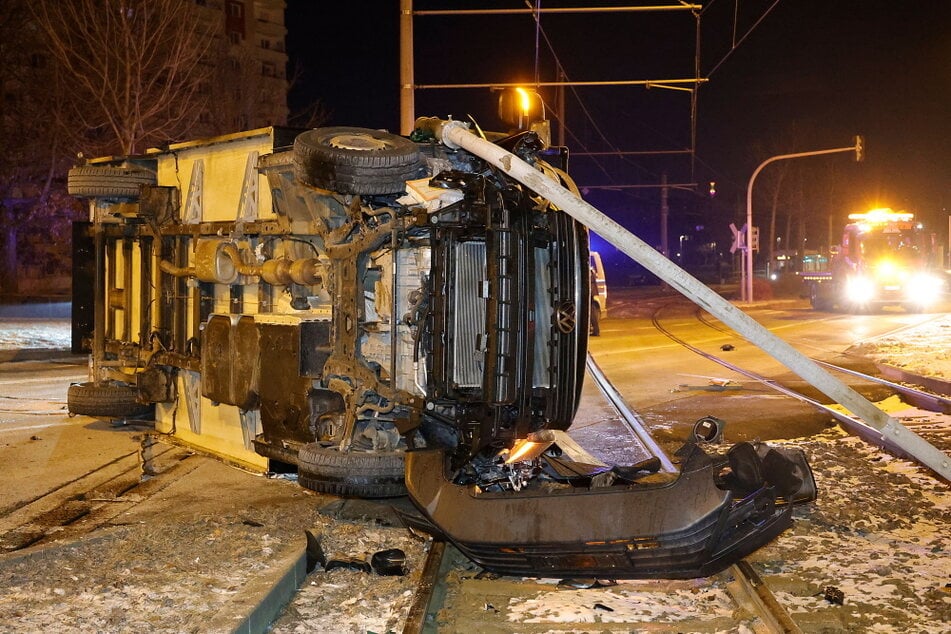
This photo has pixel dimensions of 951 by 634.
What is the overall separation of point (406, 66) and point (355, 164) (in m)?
9.48

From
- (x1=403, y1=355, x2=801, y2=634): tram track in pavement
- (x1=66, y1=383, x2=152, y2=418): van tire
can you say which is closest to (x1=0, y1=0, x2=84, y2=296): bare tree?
(x1=66, y1=383, x2=152, y2=418): van tire

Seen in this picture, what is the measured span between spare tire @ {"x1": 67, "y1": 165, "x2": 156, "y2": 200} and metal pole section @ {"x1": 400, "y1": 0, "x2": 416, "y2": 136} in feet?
19.1

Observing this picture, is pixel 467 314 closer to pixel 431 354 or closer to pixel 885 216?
pixel 431 354

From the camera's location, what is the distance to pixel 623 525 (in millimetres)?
4594

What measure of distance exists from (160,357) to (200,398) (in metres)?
0.61

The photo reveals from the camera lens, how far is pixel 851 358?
1638 cm

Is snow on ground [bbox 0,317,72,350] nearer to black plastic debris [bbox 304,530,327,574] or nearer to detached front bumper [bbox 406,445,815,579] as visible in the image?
black plastic debris [bbox 304,530,327,574]

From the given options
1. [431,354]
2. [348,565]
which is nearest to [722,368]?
[431,354]

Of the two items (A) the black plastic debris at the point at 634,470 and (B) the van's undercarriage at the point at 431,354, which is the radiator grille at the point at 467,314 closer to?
(B) the van's undercarriage at the point at 431,354

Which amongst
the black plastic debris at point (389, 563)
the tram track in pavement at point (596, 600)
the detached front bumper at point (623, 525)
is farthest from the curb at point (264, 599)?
the detached front bumper at point (623, 525)

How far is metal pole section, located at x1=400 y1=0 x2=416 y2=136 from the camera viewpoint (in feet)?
48.2

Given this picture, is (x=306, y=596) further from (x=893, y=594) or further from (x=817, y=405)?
(x=817, y=405)

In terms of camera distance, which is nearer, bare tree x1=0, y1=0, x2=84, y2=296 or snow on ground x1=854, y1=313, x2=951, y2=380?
snow on ground x1=854, y1=313, x2=951, y2=380

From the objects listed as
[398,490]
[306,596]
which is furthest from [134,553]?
[398,490]
